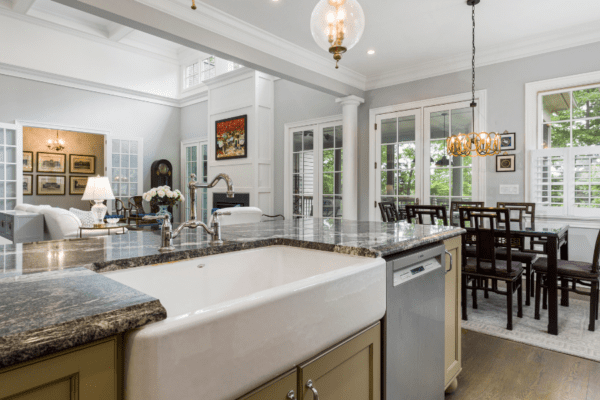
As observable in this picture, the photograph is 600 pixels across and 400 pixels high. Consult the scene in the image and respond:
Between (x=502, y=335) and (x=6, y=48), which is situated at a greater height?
(x=6, y=48)

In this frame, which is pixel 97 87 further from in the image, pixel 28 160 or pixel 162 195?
pixel 162 195

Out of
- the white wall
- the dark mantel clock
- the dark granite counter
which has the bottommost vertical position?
the dark granite counter

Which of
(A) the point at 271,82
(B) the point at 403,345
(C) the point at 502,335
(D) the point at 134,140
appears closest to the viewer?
(B) the point at 403,345

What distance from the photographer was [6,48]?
5977 millimetres

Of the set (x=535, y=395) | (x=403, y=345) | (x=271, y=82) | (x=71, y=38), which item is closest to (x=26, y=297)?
(x=403, y=345)

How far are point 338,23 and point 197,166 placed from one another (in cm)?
672

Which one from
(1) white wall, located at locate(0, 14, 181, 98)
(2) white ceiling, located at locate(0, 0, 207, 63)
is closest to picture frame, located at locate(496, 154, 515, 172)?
(2) white ceiling, located at locate(0, 0, 207, 63)

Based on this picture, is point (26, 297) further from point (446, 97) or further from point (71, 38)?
point (71, 38)

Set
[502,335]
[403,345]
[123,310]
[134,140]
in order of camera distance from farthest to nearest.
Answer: [134,140]
[502,335]
[403,345]
[123,310]

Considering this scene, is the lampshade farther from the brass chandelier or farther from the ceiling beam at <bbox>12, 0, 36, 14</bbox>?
the ceiling beam at <bbox>12, 0, 36, 14</bbox>

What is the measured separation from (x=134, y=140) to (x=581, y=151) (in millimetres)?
7760

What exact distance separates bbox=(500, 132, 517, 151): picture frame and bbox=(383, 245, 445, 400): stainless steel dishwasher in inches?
131

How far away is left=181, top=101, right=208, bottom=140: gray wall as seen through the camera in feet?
26.3

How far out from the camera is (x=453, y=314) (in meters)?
1.85
